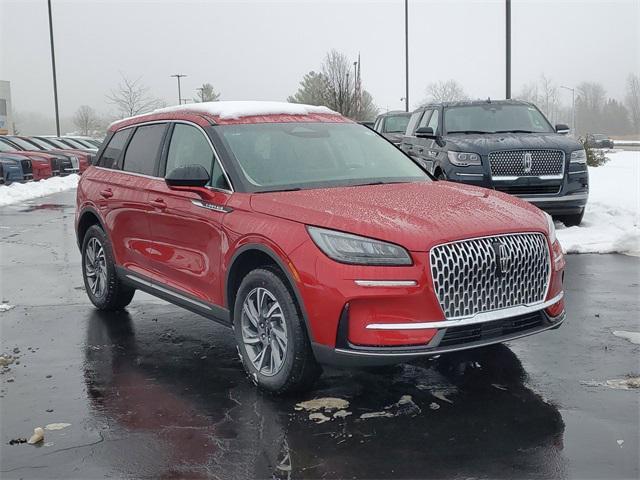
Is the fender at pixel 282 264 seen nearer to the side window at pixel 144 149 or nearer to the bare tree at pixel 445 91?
the side window at pixel 144 149

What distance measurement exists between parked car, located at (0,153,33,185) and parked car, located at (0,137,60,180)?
0.30 ft

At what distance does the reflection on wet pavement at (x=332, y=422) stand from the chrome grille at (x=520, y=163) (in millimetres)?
5726

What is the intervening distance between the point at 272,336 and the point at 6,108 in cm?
8269

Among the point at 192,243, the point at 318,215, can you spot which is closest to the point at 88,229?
the point at 192,243

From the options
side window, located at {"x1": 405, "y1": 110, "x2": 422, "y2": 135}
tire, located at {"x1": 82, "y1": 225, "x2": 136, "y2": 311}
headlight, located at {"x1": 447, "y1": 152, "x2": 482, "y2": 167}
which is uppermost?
side window, located at {"x1": 405, "y1": 110, "x2": 422, "y2": 135}

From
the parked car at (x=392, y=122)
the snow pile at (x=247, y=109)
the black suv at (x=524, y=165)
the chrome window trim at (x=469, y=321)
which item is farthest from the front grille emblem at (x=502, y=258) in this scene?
the parked car at (x=392, y=122)

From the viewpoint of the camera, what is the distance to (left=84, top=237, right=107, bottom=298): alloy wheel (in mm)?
6938

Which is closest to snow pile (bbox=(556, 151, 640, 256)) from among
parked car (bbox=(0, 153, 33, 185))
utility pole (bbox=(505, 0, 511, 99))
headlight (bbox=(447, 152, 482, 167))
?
headlight (bbox=(447, 152, 482, 167))

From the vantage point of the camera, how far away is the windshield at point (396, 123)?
20750 millimetres

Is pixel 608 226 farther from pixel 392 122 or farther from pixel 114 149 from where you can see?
pixel 392 122

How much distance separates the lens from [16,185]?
73.2 ft

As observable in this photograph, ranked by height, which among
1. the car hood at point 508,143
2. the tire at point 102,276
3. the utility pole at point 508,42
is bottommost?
the tire at point 102,276

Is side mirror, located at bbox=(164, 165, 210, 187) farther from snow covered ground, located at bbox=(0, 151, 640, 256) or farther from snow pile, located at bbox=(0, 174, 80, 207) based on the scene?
snow pile, located at bbox=(0, 174, 80, 207)

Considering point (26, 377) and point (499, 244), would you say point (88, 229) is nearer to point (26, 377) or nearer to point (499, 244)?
point (26, 377)
